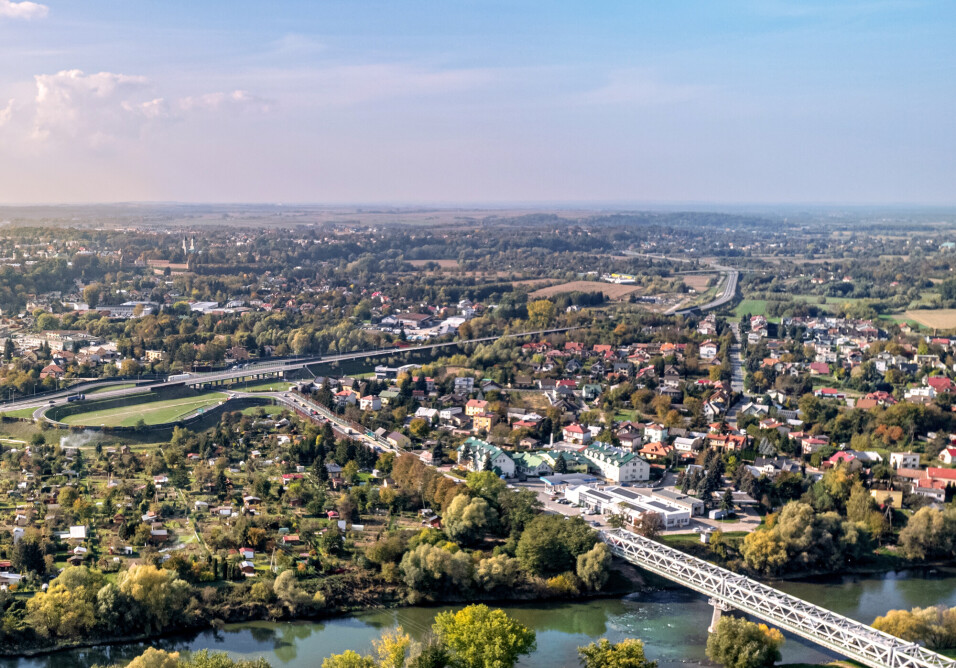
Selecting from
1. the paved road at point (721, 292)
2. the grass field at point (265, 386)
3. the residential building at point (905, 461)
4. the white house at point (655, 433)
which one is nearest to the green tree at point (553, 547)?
the white house at point (655, 433)

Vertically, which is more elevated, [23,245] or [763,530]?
[23,245]

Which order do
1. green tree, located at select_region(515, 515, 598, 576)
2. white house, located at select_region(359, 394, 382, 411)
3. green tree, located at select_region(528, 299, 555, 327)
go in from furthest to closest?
green tree, located at select_region(528, 299, 555, 327)
white house, located at select_region(359, 394, 382, 411)
green tree, located at select_region(515, 515, 598, 576)

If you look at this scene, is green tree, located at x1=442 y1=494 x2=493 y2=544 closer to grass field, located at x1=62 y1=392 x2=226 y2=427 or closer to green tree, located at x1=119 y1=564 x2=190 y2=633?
green tree, located at x1=119 y1=564 x2=190 y2=633

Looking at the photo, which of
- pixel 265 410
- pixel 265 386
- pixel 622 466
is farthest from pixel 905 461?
pixel 265 386

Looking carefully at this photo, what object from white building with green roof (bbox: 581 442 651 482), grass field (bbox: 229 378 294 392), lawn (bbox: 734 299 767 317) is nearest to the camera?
white building with green roof (bbox: 581 442 651 482)

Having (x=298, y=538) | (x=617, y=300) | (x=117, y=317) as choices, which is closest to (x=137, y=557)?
(x=298, y=538)

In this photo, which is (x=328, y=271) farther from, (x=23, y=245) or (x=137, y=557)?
(x=137, y=557)

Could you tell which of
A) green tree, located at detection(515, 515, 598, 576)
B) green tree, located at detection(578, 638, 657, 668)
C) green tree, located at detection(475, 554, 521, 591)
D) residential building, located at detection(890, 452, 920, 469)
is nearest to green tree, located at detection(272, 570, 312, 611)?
green tree, located at detection(475, 554, 521, 591)
